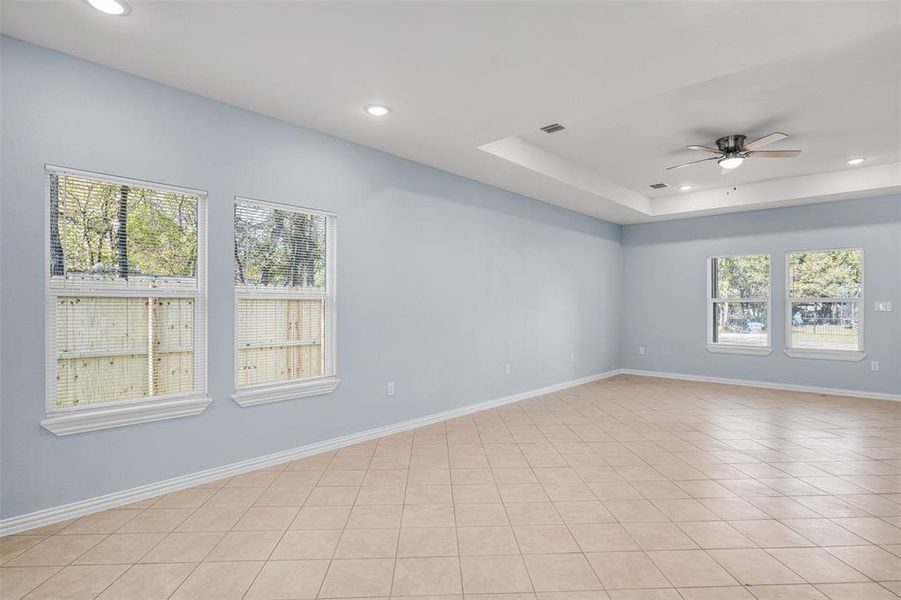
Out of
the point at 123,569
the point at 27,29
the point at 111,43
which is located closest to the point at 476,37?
the point at 111,43

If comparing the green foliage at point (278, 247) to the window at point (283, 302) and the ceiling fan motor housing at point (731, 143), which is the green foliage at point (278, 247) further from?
the ceiling fan motor housing at point (731, 143)

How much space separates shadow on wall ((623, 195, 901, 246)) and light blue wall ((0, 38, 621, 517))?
2160 mm

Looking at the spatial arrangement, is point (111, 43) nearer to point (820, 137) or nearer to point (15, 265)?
point (15, 265)

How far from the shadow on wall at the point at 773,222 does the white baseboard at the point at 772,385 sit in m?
Answer: 2.26

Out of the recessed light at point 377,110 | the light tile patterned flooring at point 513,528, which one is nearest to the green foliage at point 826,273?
the light tile patterned flooring at point 513,528

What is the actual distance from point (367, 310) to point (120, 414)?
197cm

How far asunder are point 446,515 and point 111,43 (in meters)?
3.34

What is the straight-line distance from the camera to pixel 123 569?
2143mm

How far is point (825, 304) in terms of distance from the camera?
6273 millimetres

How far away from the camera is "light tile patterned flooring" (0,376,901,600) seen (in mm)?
2033

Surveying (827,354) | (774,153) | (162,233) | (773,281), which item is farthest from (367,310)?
(827,354)

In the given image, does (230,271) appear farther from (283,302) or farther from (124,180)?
(124,180)

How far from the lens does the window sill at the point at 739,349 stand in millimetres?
6728

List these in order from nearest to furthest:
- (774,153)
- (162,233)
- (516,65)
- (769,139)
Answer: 1. (516,65)
2. (162,233)
3. (769,139)
4. (774,153)
